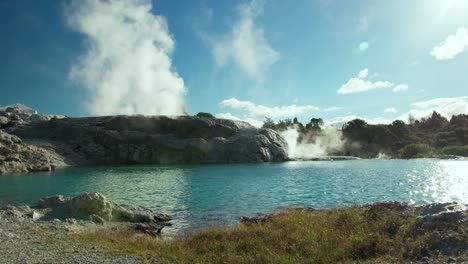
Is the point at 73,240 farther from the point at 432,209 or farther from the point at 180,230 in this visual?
the point at 432,209

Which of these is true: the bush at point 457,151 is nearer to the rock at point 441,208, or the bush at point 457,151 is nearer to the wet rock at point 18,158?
the rock at point 441,208

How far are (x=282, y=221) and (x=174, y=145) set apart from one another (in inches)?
4021

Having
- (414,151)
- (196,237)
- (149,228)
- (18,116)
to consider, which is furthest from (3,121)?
(414,151)

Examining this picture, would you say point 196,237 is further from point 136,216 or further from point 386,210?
point 386,210

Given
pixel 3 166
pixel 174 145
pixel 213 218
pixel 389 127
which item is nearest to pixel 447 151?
pixel 389 127

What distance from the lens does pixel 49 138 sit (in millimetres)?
120438

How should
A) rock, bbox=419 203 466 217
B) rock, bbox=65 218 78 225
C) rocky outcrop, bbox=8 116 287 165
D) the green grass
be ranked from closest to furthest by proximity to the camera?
the green grass, rock, bbox=419 203 466 217, rock, bbox=65 218 78 225, rocky outcrop, bbox=8 116 287 165

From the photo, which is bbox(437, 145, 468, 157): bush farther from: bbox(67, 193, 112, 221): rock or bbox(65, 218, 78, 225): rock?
bbox(65, 218, 78, 225): rock

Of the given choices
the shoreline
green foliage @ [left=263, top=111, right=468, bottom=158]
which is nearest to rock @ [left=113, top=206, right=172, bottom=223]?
the shoreline

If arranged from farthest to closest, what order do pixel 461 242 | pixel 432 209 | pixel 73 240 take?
pixel 73 240, pixel 432 209, pixel 461 242

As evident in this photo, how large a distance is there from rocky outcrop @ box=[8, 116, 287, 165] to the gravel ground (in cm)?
8945

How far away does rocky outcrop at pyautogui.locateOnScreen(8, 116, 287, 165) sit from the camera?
113 metres

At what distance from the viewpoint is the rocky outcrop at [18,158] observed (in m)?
76.4

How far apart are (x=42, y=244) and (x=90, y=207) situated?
9.00 meters
